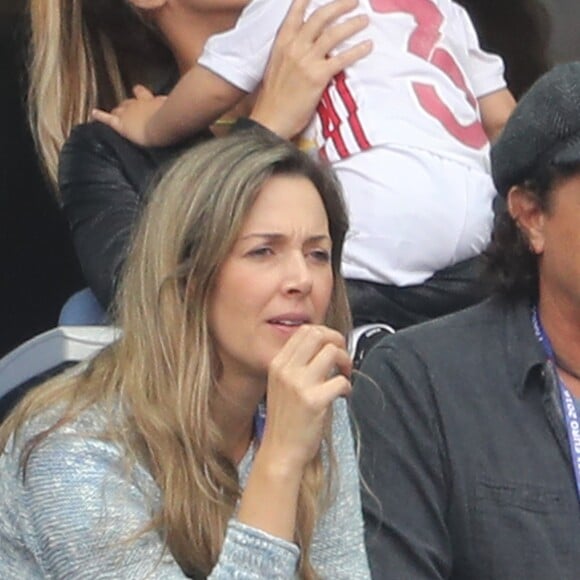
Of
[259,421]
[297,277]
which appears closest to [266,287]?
[297,277]

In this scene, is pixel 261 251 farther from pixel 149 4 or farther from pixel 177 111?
pixel 149 4

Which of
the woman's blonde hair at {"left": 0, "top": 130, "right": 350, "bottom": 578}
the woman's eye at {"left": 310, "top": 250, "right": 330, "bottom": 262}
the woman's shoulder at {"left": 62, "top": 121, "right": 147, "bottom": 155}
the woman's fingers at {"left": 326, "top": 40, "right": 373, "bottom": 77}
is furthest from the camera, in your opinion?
the woman's shoulder at {"left": 62, "top": 121, "right": 147, "bottom": 155}

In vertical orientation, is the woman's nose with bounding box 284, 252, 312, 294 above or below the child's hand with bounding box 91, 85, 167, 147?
above

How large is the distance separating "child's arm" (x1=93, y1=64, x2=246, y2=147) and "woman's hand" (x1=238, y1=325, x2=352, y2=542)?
3.70ft

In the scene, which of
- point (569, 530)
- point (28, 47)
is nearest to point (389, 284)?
point (569, 530)

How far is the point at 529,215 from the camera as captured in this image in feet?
10.2

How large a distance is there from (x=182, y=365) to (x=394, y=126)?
0.93m

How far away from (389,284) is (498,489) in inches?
27.1

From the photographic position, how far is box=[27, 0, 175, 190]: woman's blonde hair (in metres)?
4.20

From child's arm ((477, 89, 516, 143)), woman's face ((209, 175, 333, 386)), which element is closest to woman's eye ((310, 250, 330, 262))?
woman's face ((209, 175, 333, 386))

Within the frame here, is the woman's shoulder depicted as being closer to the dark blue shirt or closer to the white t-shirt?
the white t-shirt

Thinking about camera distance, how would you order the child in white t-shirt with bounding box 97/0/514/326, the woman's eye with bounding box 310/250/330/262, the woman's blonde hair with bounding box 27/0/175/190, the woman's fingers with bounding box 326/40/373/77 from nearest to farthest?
the woman's eye with bounding box 310/250/330/262 → the child in white t-shirt with bounding box 97/0/514/326 → the woman's fingers with bounding box 326/40/373/77 → the woman's blonde hair with bounding box 27/0/175/190

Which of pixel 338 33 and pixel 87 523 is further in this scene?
pixel 338 33

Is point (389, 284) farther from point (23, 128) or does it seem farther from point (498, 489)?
point (23, 128)
